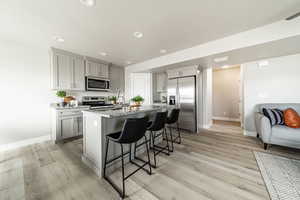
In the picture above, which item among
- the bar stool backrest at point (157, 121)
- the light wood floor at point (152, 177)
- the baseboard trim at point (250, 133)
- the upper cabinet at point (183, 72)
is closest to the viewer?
the light wood floor at point (152, 177)

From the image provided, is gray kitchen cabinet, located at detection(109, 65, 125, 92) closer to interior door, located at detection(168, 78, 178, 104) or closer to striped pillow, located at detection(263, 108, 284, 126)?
interior door, located at detection(168, 78, 178, 104)

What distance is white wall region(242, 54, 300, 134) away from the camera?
2.91 metres

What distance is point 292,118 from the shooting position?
247 centimetres

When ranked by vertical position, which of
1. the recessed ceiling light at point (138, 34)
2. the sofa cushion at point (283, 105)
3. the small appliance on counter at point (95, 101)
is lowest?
the sofa cushion at point (283, 105)

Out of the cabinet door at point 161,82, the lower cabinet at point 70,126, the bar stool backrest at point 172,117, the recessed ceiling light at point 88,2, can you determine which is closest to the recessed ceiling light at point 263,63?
the bar stool backrest at point 172,117

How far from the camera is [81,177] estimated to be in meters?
1.71

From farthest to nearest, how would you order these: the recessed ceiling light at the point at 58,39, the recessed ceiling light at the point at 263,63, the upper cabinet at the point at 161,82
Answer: the upper cabinet at the point at 161,82, the recessed ceiling light at the point at 263,63, the recessed ceiling light at the point at 58,39

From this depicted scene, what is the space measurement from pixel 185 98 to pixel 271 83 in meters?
2.32

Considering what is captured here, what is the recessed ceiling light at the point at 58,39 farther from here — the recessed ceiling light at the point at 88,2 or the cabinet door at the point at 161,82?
the cabinet door at the point at 161,82

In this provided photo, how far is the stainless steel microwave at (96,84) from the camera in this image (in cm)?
379

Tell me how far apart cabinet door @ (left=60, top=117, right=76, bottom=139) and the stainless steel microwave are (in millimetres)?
1139

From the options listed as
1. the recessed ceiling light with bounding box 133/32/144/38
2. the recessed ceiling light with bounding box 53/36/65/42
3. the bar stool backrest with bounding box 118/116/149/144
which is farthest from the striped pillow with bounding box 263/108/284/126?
the recessed ceiling light with bounding box 53/36/65/42

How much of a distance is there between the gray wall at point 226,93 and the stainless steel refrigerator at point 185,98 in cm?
283

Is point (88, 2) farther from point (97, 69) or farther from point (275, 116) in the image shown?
point (275, 116)
